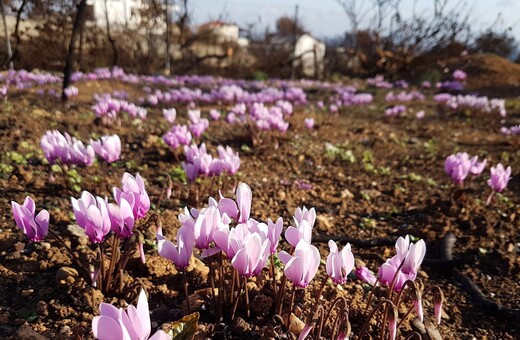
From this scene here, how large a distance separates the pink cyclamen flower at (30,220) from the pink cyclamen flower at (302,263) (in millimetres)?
1235

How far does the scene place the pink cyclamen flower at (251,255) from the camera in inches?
71.8

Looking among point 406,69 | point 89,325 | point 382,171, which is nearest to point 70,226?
point 89,325

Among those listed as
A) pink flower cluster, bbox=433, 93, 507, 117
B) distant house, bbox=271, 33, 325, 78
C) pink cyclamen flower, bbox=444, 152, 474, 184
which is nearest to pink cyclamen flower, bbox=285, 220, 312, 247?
pink cyclamen flower, bbox=444, 152, 474, 184

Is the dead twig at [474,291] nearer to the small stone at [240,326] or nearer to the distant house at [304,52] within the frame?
the small stone at [240,326]

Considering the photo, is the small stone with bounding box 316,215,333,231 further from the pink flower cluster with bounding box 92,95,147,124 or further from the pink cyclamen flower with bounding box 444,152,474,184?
the pink flower cluster with bounding box 92,95,147,124

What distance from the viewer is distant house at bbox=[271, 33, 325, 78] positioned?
70.7ft

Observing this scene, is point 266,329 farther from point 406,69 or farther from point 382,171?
point 406,69

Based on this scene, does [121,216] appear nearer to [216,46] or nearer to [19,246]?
[19,246]

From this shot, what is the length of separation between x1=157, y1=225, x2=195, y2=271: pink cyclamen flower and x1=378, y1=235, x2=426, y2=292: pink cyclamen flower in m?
0.93

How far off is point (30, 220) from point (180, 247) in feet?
2.63

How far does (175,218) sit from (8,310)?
60.0 inches

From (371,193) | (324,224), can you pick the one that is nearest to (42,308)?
(324,224)

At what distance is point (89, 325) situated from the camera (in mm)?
2133

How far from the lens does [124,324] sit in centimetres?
136
